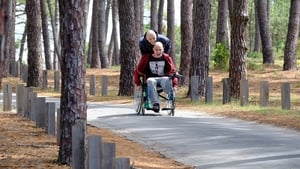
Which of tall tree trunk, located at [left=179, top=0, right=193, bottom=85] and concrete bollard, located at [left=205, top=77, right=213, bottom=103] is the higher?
tall tree trunk, located at [left=179, top=0, right=193, bottom=85]

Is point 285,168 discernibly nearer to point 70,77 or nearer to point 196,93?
point 70,77

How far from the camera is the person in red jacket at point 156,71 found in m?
16.2

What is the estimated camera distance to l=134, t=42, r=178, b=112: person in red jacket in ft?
53.1

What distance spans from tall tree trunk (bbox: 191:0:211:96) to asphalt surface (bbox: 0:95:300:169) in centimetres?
428

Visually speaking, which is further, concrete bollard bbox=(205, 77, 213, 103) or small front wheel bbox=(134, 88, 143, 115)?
concrete bollard bbox=(205, 77, 213, 103)

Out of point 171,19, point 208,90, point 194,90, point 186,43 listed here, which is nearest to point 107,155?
point 208,90

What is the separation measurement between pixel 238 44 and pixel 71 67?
1186 centimetres

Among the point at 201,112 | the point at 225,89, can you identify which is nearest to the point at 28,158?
the point at 201,112

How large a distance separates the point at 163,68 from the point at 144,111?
124cm

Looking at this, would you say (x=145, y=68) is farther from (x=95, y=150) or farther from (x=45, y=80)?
(x=45, y=80)

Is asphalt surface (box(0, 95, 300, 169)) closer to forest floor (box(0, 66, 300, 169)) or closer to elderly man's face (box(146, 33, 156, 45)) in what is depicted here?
forest floor (box(0, 66, 300, 169))

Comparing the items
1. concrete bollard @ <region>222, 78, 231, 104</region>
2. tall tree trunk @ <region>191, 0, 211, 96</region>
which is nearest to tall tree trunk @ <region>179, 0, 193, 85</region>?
tall tree trunk @ <region>191, 0, 211, 96</region>

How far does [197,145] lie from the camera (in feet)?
38.1

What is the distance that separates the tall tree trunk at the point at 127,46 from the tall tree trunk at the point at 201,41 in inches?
103
